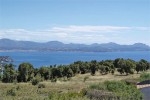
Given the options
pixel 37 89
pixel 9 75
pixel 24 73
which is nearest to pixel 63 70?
pixel 24 73

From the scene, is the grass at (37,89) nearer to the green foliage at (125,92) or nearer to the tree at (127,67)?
the green foliage at (125,92)

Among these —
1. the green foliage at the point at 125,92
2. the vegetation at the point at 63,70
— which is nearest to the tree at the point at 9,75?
the vegetation at the point at 63,70

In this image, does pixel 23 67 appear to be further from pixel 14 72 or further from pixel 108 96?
pixel 108 96

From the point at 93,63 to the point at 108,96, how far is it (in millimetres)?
42309

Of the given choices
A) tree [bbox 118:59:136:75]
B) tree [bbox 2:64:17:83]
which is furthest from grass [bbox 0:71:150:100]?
tree [bbox 118:59:136:75]

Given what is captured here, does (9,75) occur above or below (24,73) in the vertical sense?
below

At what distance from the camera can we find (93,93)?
65.3 feet

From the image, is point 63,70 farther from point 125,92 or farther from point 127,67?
point 125,92

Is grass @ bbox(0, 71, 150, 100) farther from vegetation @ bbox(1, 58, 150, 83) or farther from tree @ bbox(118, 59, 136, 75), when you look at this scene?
tree @ bbox(118, 59, 136, 75)

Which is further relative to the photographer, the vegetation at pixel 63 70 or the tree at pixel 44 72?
the tree at pixel 44 72

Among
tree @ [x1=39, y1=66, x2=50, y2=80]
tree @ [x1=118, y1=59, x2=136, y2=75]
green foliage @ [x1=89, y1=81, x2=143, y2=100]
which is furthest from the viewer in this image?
tree @ [x1=118, y1=59, x2=136, y2=75]

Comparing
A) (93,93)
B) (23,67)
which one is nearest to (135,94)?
(93,93)

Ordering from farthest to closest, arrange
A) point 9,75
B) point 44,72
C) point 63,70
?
point 63,70 < point 44,72 < point 9,75

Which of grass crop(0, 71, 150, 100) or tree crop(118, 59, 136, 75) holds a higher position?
tree crop(118, 59, 136, 75)
